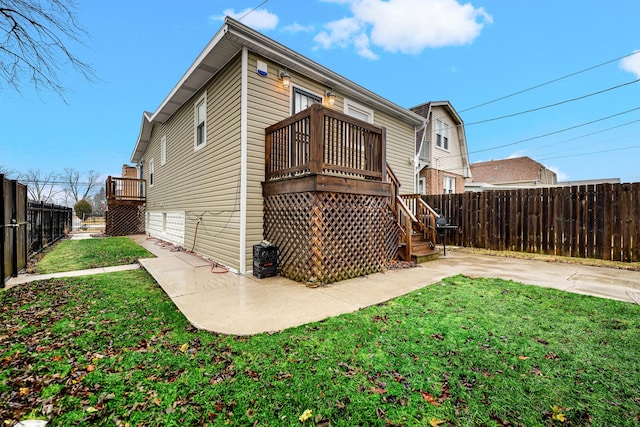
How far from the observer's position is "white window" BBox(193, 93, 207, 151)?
7471 mm

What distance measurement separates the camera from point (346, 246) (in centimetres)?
523

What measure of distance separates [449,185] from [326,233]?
13.1 meters

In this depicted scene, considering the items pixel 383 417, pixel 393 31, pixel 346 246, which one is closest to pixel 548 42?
pixel 393 31

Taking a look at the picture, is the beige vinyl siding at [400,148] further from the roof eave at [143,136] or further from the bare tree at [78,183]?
the bare tree at [78,183]

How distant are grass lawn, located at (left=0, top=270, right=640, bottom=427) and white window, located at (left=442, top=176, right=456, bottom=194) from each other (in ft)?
39.6

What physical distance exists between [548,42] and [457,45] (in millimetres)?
4435

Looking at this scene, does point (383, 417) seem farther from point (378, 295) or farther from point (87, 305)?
point (87, 305)

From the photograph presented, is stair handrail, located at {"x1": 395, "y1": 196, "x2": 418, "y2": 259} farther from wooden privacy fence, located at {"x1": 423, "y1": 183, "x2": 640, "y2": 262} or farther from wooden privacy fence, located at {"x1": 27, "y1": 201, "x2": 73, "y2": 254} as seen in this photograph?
wooden privacy fence, located at {"x1": 27, "y1": 201, "x2": 73, "y2": 254}

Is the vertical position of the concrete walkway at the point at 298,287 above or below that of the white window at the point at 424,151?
below

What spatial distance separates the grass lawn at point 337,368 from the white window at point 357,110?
6065 millimetres

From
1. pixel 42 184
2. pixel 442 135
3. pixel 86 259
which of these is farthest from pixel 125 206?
pixel 42 184

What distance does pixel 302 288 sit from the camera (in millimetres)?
4547

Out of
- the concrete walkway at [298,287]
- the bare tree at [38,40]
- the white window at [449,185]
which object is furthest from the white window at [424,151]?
the bare tree at [38,40]

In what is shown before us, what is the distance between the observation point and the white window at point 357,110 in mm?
7913
